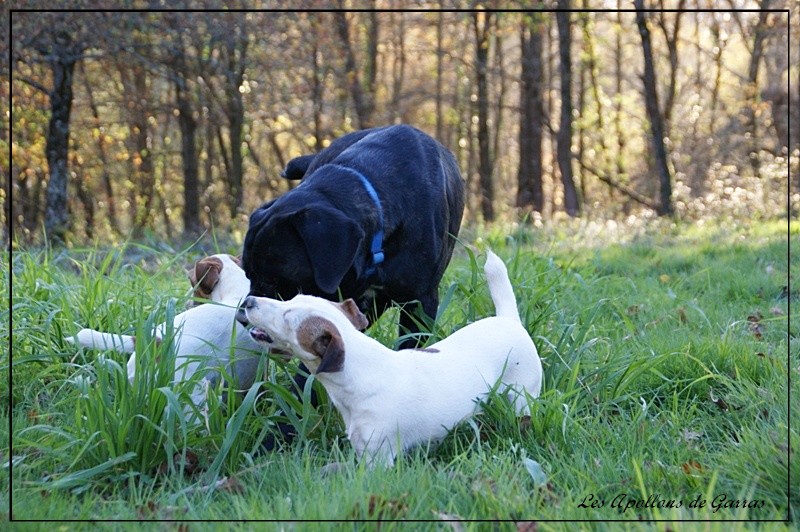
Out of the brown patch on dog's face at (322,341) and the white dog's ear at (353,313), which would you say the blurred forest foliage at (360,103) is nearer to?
the white dog's ear at (353,313)

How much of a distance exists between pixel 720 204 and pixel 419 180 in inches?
260

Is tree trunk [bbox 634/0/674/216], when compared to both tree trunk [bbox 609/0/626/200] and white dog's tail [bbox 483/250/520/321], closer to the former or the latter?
white dog's tail [bbox 483/250/520/321]

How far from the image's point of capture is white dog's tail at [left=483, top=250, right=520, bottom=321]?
351 centimetres

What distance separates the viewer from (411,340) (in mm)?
3840

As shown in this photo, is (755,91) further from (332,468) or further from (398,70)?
(332,468)

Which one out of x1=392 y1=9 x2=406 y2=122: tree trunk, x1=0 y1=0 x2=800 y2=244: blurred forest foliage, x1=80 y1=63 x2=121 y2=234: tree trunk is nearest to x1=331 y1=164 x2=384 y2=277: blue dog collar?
x1=0 y1=0 x2=800 y2=244: blurred forest foliage

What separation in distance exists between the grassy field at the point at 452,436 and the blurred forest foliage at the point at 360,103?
277 cm

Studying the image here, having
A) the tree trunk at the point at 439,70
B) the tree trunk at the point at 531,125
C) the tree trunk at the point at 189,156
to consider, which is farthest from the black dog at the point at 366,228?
the tree trunk at the point at 439,70

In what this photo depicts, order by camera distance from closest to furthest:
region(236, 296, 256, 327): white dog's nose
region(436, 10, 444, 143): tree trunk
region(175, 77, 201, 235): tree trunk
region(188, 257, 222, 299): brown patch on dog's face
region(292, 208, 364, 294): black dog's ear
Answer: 1. region(236, 296, 256, 327): white dog's nose
2. region(292, 208, 364, 294): black dog's ear
3. region(188, 257, 222, 299): brown patch on dog's face
4. region(175, 77, 201, 235): tree trunk
5. region(436, 10, 444, 143): tree trunk

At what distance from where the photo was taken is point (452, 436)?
309cm

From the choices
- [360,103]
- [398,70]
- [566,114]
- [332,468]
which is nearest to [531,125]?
[566,114]

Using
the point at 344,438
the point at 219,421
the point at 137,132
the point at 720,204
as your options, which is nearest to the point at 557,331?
the point at 344,438

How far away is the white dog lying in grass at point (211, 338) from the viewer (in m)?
3.31

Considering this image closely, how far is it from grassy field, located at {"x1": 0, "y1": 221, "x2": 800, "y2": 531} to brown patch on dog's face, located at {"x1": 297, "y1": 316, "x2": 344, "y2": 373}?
310 millimetres
